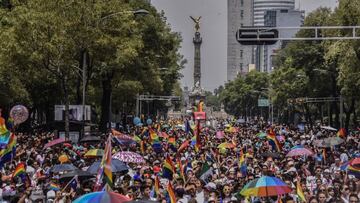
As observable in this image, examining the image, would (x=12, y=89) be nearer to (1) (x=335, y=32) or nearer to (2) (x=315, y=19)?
(1) (x=335, y=32)

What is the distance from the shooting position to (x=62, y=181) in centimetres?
1867

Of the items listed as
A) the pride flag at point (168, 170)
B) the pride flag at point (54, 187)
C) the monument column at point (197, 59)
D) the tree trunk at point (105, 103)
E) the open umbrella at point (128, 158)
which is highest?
the monument column at point (197, 59)

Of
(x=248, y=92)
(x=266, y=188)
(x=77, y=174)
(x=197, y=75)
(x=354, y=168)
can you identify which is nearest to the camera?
(x=266, y=188)

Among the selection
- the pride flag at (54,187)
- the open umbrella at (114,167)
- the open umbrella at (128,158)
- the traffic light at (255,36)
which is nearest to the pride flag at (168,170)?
the open umbrella at (114,167)

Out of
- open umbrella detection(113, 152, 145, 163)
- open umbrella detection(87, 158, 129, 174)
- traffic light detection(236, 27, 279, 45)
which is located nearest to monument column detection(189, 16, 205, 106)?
traffic light detection(236, 27, 279, 45)

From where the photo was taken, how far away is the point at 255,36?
25.4 metres

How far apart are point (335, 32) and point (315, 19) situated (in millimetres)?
25029

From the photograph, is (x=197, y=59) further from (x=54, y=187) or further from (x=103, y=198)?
(x=103, y=198)

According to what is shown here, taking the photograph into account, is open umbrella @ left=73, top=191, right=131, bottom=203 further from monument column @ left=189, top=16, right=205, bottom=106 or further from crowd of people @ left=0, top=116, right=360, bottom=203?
monument column @ left=189, top=16, right=205, bottom=106

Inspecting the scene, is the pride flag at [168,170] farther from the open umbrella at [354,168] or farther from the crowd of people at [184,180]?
the open umbrella at [354,168]

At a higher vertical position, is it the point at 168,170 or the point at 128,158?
the point at 128,158

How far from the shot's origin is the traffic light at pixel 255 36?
25422mm

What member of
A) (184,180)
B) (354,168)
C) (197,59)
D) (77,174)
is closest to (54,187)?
(77,174)

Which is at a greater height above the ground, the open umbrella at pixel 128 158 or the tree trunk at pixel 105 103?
the tree trunk at pixel 105 103
